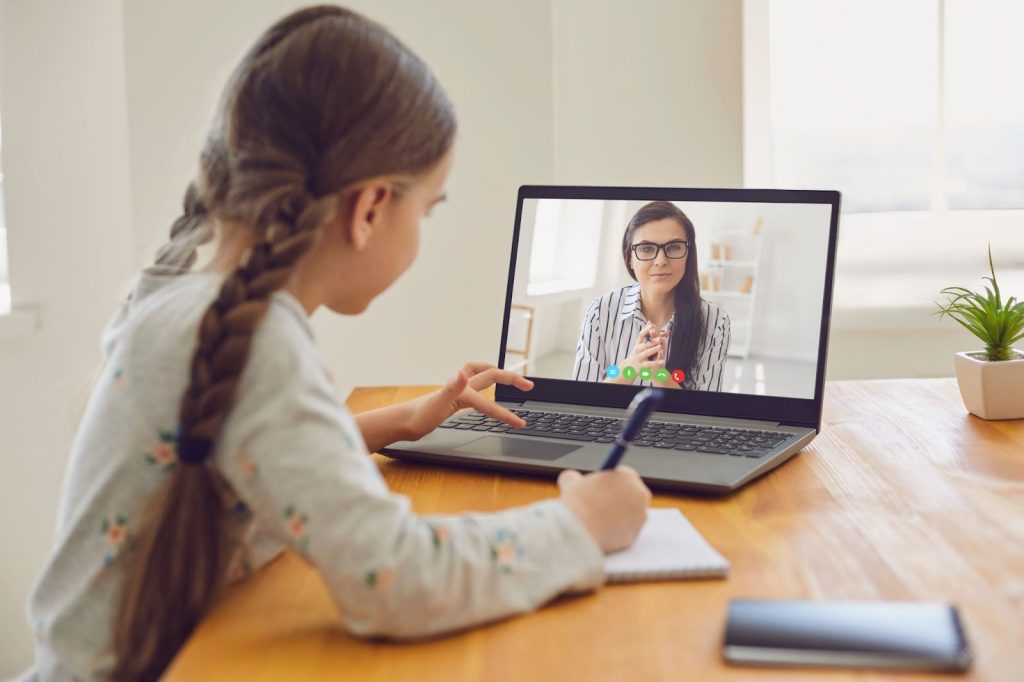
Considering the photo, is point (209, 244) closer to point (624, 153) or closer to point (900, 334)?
point (624, 153)

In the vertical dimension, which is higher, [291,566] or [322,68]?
[322,68]

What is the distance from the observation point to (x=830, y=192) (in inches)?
45.6

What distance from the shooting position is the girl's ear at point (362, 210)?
2.46 feet

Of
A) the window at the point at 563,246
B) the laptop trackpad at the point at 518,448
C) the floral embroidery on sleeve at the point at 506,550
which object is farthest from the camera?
the window at the point at 563,246

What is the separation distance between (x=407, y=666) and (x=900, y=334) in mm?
2233

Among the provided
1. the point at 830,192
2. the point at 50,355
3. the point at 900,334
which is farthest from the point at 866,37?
the point at 50,355

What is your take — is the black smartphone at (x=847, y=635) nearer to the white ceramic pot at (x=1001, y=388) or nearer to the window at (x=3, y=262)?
the white ceramic pot at (x=1001, y=388)

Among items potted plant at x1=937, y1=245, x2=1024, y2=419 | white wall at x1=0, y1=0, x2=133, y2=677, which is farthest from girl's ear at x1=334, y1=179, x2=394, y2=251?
white wall at x1=0, y1=0, x2=133, y2=677

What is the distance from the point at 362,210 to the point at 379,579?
0.90 feet

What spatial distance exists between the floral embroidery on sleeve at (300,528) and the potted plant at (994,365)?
0.83 meters

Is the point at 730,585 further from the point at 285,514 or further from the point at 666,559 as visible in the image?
the point at 285,514

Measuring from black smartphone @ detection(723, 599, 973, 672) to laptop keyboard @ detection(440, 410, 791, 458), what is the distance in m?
0.38

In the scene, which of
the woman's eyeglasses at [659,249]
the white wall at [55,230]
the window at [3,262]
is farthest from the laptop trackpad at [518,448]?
the window at [3,262]

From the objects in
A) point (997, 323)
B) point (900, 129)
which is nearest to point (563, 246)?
point (997, 323)
